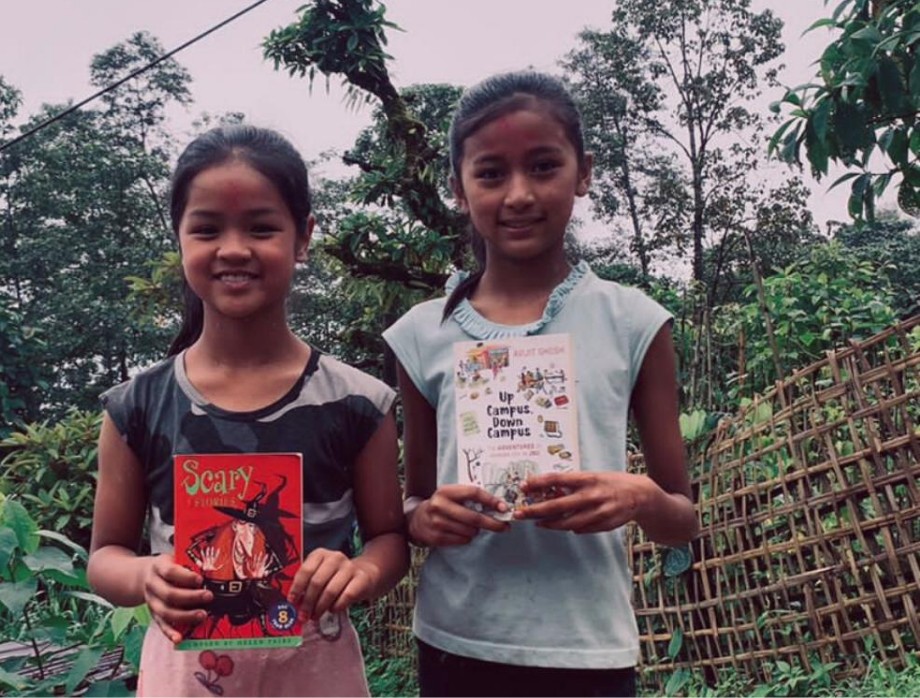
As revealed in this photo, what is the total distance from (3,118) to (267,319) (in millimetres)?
14598

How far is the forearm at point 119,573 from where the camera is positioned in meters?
1.10

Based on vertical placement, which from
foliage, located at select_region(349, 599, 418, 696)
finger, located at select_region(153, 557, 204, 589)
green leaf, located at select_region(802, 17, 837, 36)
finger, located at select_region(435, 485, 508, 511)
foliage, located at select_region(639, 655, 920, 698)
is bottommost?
foliage, located at select_region(639, 655, 920, 698)

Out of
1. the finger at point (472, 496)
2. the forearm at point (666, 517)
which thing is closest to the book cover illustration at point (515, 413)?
the finger at point (472, 496)

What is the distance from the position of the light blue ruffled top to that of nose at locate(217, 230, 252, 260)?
303 mm

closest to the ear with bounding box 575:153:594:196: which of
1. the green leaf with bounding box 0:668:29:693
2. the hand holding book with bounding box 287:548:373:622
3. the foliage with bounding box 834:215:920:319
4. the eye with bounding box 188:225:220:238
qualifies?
the eye with bounding box 188:225:220:238

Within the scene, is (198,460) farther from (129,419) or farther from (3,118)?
(3,118)

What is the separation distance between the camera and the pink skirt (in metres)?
1.11

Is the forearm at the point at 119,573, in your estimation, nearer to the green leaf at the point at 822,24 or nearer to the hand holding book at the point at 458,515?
the hand holding book at the point at 458,515

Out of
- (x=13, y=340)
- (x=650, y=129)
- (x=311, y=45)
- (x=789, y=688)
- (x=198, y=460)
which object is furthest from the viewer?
(x=650, y=129)

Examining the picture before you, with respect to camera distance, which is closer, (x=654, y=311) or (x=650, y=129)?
(x=654, y=311)

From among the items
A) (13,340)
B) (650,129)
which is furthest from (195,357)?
(650,129)

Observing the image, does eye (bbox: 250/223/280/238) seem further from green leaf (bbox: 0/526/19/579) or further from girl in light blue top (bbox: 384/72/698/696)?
green leaf (bbox: 0/526/19/579)

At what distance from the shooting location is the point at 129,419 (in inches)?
46.4

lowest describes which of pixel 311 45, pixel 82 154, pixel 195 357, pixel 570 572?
pixel 570 572
